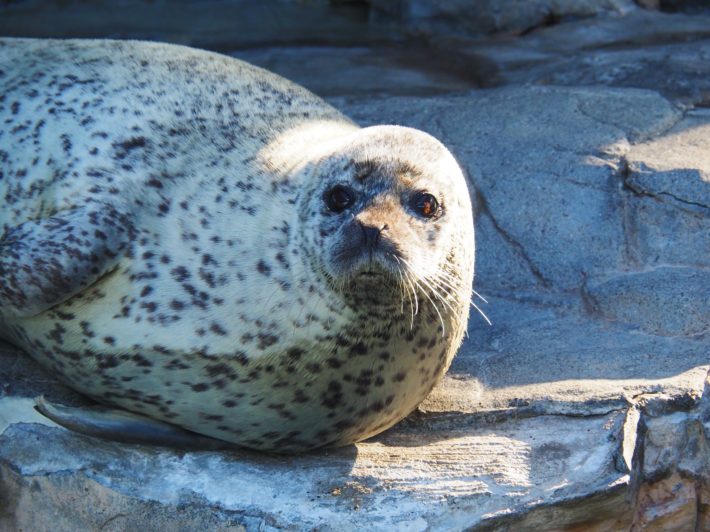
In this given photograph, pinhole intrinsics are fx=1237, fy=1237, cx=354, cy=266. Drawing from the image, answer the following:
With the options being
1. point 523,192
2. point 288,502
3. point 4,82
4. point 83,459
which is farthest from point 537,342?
point 4,82

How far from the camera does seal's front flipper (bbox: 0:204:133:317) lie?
13.4 feet

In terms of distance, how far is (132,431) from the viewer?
13.2 feet

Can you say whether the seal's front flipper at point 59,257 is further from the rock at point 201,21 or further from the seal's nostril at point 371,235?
the rock at point 201,21

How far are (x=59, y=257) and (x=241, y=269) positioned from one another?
0.62 m

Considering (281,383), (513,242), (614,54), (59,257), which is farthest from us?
(614,54)

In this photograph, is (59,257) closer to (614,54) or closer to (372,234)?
(372,234)

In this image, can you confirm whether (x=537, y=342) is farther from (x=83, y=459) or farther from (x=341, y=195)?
(x=83, y=459)

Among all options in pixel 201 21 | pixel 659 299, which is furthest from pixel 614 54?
pixel 201 21

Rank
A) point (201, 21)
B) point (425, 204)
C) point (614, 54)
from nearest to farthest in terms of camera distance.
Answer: point (425, 204) < point (614, 54) < point (201, 21)

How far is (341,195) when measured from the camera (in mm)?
3807

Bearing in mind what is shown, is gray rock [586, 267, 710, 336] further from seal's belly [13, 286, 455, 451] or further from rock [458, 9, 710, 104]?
rock [458, 9, 710, 104]

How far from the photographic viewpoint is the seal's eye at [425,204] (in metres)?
3.78

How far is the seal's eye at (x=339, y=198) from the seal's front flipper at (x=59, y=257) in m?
0.76

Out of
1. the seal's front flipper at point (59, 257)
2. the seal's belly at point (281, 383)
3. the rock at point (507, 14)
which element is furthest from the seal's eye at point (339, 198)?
the rock at point (507, 14)
